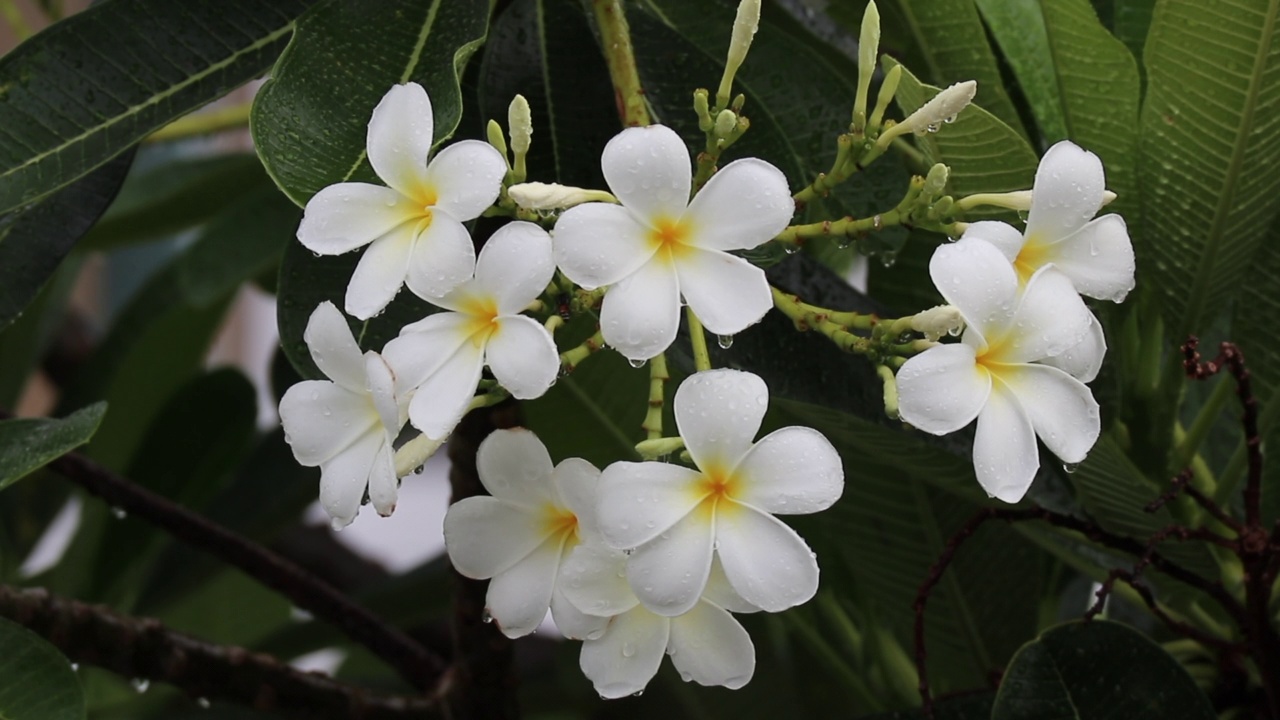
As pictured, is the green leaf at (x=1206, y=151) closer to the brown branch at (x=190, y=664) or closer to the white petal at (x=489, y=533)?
the white petal at (x=489, y=533)

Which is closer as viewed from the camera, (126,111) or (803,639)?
(126,111)

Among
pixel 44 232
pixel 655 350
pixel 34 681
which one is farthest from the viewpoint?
pixel 44 232

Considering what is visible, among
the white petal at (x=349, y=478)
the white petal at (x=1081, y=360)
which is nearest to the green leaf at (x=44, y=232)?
the white petal at (x=349, y=478)

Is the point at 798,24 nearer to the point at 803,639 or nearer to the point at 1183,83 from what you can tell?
the point at 1183,83

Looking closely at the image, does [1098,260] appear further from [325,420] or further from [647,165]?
[325,420]

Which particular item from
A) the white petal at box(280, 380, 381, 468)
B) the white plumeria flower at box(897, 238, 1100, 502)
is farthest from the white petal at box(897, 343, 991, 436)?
the white petal at box(280, 380, 381, 468)

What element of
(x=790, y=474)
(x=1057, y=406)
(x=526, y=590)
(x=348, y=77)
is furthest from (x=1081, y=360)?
(x=348, y=77)

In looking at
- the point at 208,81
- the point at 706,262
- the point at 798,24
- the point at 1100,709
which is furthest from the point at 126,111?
the point at 1100,709

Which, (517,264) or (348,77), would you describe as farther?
(348,77)
